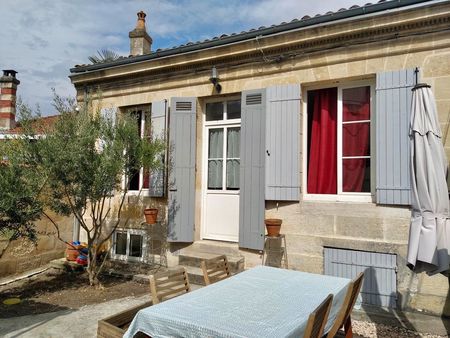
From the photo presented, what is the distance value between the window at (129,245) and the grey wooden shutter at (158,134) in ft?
2.95

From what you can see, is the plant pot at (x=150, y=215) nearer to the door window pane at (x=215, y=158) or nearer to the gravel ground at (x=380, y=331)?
the door window pane at (x=215, y=158)

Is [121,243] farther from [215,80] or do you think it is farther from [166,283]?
[166,283]

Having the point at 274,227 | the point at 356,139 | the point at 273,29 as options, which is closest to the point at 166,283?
the point at 274,227

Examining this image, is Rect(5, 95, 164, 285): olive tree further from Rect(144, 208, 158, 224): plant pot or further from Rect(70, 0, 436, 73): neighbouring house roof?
Rect(70, 0, 436, 73): neighbouring house roof

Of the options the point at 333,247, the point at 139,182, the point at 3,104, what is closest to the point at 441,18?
the point at 333,247

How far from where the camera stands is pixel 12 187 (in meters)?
4.73

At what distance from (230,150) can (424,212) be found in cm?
355

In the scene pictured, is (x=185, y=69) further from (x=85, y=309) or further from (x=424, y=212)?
(x=424, y=212)

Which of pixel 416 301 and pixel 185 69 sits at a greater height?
pixel 185 69

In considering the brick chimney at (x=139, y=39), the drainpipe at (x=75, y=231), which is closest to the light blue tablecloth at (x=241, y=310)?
the drainpipe at (x=75, y=231)

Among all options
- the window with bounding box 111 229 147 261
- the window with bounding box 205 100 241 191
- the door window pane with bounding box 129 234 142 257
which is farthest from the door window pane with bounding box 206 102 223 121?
the door window pane with bounding box 129 234 142 257

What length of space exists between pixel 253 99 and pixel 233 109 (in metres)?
0.63

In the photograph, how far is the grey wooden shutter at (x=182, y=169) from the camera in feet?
20.9

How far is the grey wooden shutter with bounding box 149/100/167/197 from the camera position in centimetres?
659
